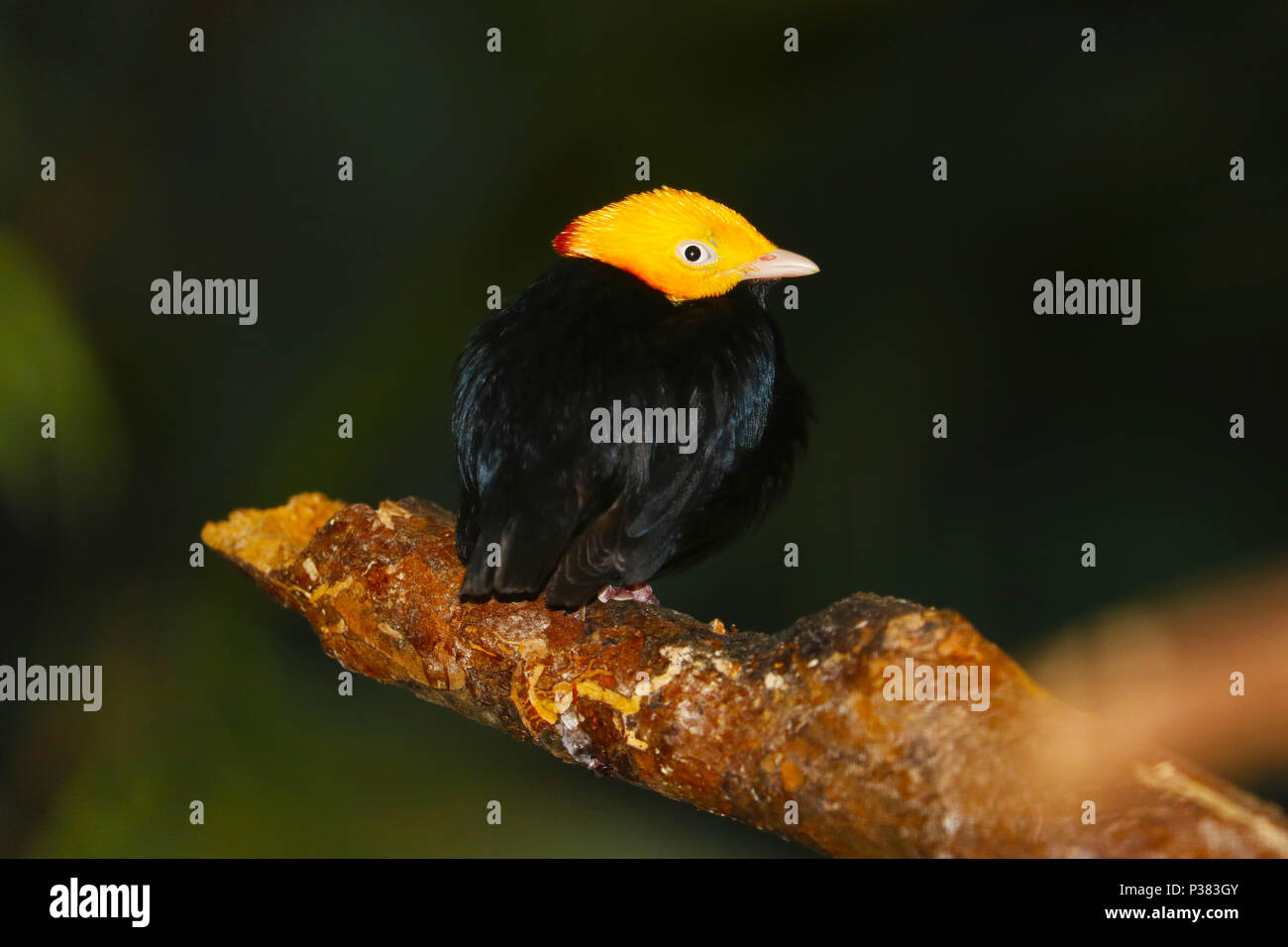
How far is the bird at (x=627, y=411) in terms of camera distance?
9.01 ft

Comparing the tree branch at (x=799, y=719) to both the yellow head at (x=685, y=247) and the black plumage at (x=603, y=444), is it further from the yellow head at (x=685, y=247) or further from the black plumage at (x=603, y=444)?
the yellow head at (x=685, y=247)

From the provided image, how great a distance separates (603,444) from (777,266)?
2.92 ft

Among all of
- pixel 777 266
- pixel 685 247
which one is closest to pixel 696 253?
pixel 685 247

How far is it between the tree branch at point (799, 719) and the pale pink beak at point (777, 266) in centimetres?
117

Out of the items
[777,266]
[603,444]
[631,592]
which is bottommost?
[631,592]

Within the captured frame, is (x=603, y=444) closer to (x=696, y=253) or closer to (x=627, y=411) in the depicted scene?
(x=627, y=411)

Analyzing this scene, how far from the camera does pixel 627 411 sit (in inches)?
111

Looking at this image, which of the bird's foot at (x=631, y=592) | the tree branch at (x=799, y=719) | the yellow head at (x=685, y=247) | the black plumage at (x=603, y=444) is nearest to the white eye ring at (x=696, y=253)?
the yellow head at (x=685, y=247)

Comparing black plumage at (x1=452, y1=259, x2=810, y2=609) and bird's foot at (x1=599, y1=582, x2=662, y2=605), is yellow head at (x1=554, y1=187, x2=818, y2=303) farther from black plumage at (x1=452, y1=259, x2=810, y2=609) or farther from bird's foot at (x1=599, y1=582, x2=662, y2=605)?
bird's foot at (x1=599, y1=582, x2=662, y2=605)

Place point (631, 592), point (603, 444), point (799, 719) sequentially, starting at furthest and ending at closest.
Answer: point (631, 592), point (603, 444), point (799, 719)

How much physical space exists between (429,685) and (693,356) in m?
1.13

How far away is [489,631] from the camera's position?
269 cm

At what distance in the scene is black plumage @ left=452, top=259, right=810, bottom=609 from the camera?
2723mm

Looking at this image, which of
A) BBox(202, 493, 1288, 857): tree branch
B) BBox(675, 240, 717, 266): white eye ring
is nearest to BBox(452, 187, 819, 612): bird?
BBox(675, 240, 717, 266): white eye ring
